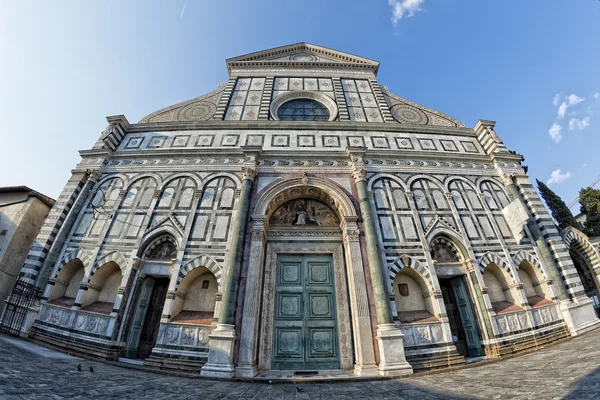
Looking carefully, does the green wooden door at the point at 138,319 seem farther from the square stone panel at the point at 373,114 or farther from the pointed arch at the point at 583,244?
the pointed arch at the point at 583,244

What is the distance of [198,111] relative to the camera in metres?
12.9

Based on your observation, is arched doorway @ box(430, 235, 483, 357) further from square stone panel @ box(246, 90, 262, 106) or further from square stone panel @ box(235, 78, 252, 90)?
square stone panel @ box(235, 78, 252, 90)

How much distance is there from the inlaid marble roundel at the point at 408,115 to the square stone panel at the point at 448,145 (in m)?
1.99

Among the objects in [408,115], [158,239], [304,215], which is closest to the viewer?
[158,239]

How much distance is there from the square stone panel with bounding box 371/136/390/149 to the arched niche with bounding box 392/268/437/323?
532 centimetres

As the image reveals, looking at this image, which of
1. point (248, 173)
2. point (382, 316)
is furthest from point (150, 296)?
point (382, 316)

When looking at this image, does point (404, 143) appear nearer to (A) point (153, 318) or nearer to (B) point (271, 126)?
(B) point (271, 126)

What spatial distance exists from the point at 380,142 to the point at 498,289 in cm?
689

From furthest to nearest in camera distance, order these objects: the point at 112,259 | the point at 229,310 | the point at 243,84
Answer: the point at 243,84
the point at 112,259
the point at 229,310

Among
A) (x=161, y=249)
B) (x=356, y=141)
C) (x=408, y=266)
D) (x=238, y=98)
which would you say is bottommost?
(x=408, y=266)

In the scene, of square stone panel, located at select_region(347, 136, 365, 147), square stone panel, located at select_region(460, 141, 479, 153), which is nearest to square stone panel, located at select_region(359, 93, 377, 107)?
square stone panel, located at select_region(347, 136, 365, 147)

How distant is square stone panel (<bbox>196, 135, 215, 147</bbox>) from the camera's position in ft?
35.1

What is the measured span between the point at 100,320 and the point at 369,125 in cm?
1189

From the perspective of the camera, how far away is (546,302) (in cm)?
817
